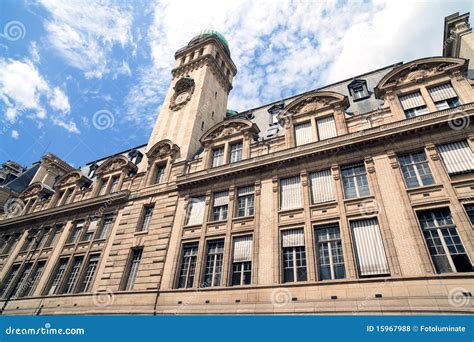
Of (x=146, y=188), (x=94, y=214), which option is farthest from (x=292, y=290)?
(x=94, y=214)

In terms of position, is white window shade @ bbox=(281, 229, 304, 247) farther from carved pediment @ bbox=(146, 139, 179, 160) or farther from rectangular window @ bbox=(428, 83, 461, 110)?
carved pediment @ bbox=(146, 139, 179, 160)

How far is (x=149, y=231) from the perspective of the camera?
19469 millimetres

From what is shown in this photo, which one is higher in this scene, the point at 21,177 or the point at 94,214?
the point at 21,177

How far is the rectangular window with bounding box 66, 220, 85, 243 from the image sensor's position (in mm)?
23427

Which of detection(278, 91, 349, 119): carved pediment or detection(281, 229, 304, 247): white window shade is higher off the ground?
detection(278, 91, 349, 119): carved pediment

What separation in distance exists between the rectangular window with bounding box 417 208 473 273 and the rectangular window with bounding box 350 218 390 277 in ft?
6.30

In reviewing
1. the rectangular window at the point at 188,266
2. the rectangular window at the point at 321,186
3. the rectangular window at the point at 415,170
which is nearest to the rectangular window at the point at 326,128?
the rectangular window at the point at 321,186

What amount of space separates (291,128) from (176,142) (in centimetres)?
1080

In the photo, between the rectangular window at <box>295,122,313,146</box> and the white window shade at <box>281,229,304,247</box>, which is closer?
the white window shade at <box>281,229,304,247</box>

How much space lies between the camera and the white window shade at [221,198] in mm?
18672

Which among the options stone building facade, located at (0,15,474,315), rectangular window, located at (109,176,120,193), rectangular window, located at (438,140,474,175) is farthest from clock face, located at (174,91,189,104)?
rectangular window, located at (438,140,474,175)

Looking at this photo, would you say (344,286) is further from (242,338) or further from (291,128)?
(291,128)

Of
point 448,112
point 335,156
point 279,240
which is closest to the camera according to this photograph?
point 448,112

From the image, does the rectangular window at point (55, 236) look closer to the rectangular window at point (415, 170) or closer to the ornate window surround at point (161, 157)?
the ornate window surround at point (161, 157)
